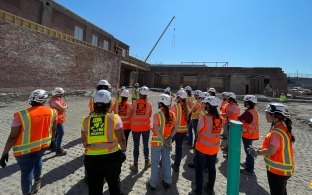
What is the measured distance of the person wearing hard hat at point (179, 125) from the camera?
198 inches

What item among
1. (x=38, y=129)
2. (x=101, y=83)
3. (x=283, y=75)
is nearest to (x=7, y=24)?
(x=101, y=83)

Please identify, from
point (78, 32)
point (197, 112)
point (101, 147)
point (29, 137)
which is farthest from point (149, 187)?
point (78, 32)

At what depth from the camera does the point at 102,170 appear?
307 centimetres

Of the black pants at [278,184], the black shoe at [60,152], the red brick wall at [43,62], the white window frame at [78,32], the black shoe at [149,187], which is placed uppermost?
the white window frame at [78,32]

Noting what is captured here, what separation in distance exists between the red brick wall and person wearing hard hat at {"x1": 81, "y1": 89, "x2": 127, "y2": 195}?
50.2 ft

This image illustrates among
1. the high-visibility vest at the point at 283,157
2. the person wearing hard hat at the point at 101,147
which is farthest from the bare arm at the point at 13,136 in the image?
the high-visibility vest at the point at 283,157

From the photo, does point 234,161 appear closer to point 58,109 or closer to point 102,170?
point 102,170

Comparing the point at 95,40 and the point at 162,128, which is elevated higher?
the point at 95,40

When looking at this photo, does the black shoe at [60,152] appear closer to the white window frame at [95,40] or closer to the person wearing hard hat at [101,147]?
the person wearing hard hat at [101,147]

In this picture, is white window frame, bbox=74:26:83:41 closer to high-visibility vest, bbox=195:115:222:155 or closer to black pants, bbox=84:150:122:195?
high-visibility vest, bbox=195:115:222:155

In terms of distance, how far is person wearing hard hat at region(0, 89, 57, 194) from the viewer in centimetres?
346

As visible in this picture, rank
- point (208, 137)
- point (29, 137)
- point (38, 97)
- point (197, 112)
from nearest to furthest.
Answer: point (29, 137)
point (38, 97)
point (208, 137)
point (197, 112)

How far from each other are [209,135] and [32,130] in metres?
2.90

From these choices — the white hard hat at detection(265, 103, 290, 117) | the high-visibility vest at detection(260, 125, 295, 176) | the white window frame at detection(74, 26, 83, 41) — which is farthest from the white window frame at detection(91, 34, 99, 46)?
the high-visibility vest at detection(260, 125, 295, 176)
